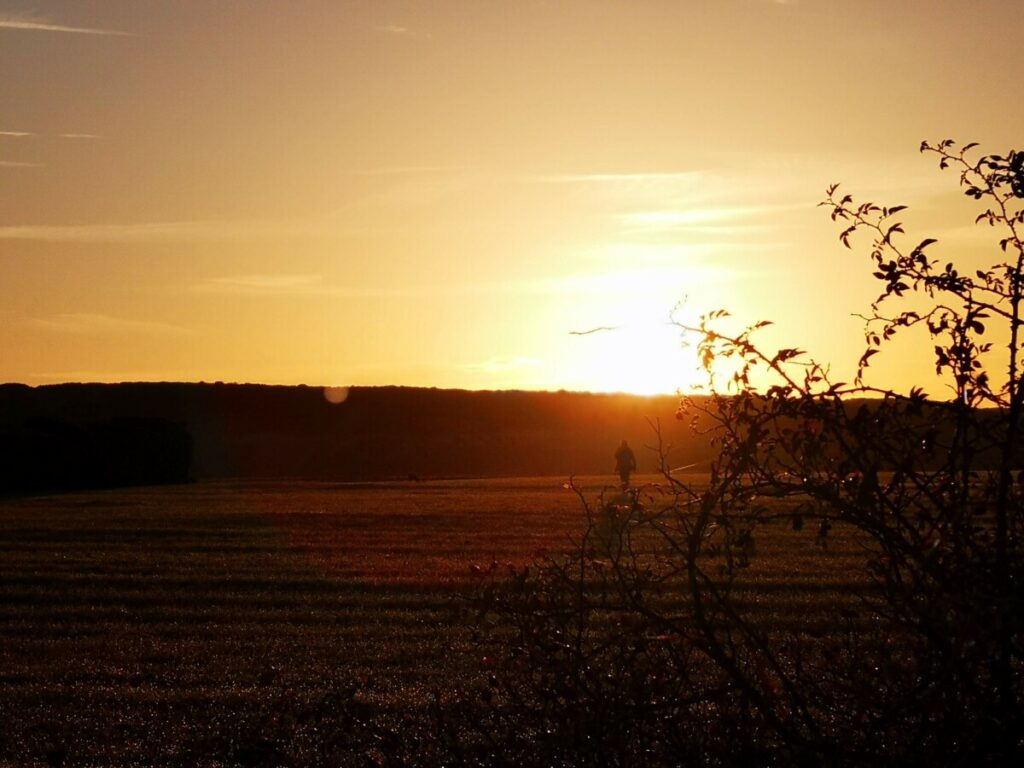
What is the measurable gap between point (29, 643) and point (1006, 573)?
11.2 meters

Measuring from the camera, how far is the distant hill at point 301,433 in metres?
54.3

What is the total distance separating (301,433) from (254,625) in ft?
256

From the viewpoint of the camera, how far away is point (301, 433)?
9069 centimetres

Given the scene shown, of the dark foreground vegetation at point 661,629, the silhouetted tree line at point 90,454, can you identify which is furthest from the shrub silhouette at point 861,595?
the silhouetted tree line at point 90,454

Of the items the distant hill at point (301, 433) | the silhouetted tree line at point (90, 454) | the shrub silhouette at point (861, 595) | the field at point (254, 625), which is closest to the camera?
the shrub silhouette at point (861, 595)

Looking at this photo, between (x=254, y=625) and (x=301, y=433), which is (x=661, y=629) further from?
(x=301, y=433)

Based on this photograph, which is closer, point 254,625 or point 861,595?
point 861,595

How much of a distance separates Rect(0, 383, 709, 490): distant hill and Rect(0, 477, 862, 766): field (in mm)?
25538

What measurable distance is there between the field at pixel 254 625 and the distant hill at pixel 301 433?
25538 mm

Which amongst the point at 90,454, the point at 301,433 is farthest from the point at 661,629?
the point at 301,433

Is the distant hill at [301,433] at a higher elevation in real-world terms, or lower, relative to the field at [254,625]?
higher

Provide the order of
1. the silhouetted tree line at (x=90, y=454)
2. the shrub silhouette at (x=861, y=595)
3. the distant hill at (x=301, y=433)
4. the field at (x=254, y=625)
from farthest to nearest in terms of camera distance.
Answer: the distant hill at (x=301, y=433) → the silhouetted tree line at (x=90, y=454) → the field at (x=254, y=625) → the shrub silhouette at (x=861, y=595)

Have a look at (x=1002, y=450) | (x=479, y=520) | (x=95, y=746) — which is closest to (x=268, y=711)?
(x=95, y=746)

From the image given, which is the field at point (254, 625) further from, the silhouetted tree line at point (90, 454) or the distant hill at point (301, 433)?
the distant hill at point (301, 433)
